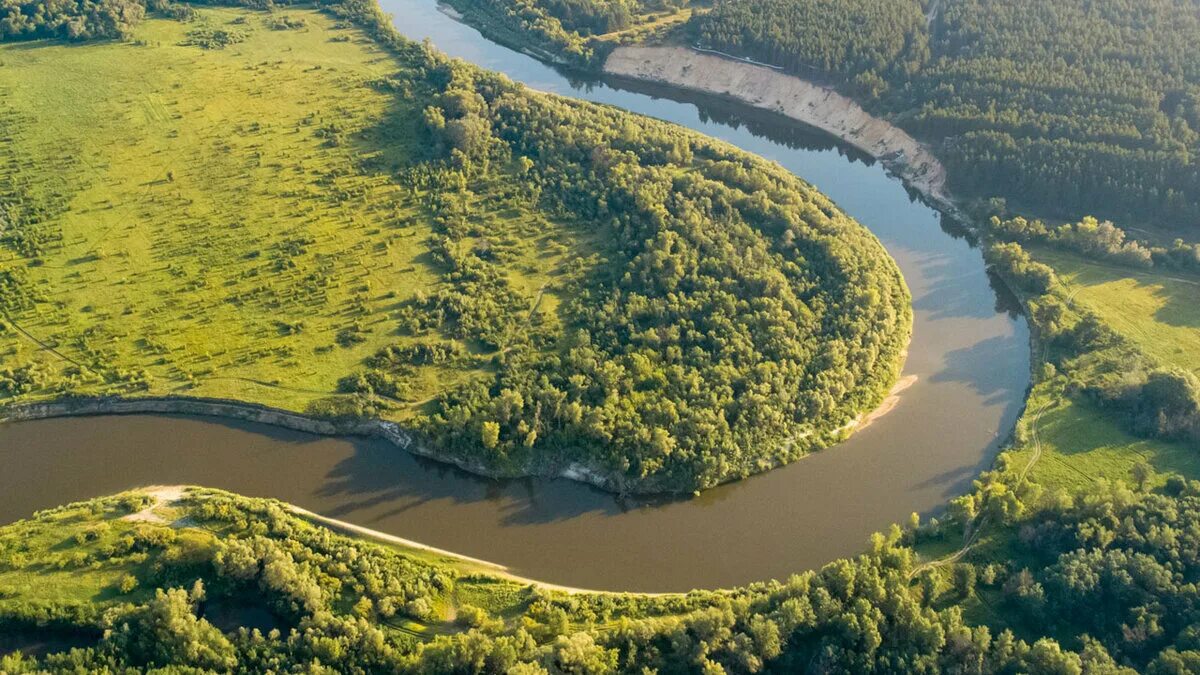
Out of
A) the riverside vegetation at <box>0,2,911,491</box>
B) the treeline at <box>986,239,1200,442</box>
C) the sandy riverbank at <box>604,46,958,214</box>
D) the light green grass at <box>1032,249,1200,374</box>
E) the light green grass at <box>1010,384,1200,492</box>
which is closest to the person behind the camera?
the light green grass at <box>1010,384,1200,492</box>

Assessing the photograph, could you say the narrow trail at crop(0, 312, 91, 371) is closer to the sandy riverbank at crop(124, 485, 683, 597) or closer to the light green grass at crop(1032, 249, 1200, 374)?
the sandy riverbank at crop(124, 485, 683, 597)

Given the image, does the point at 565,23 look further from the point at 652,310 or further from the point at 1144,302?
the point at 1144,302

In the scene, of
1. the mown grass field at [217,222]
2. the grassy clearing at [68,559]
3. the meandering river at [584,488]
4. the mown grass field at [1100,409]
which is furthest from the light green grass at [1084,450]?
the grassy clearing at [68,559]

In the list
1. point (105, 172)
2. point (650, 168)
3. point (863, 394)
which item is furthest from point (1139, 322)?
point (105, 172)

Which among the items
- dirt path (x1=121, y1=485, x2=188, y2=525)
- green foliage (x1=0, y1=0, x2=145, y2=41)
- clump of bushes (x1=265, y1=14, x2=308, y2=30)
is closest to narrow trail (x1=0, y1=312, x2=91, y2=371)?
dirt path (x1=121, y1=485, x2=188, y2=525)

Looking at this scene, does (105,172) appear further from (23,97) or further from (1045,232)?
(1045,232)

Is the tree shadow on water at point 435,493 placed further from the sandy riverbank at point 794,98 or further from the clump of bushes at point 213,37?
the clump of bushes at point 213,37
